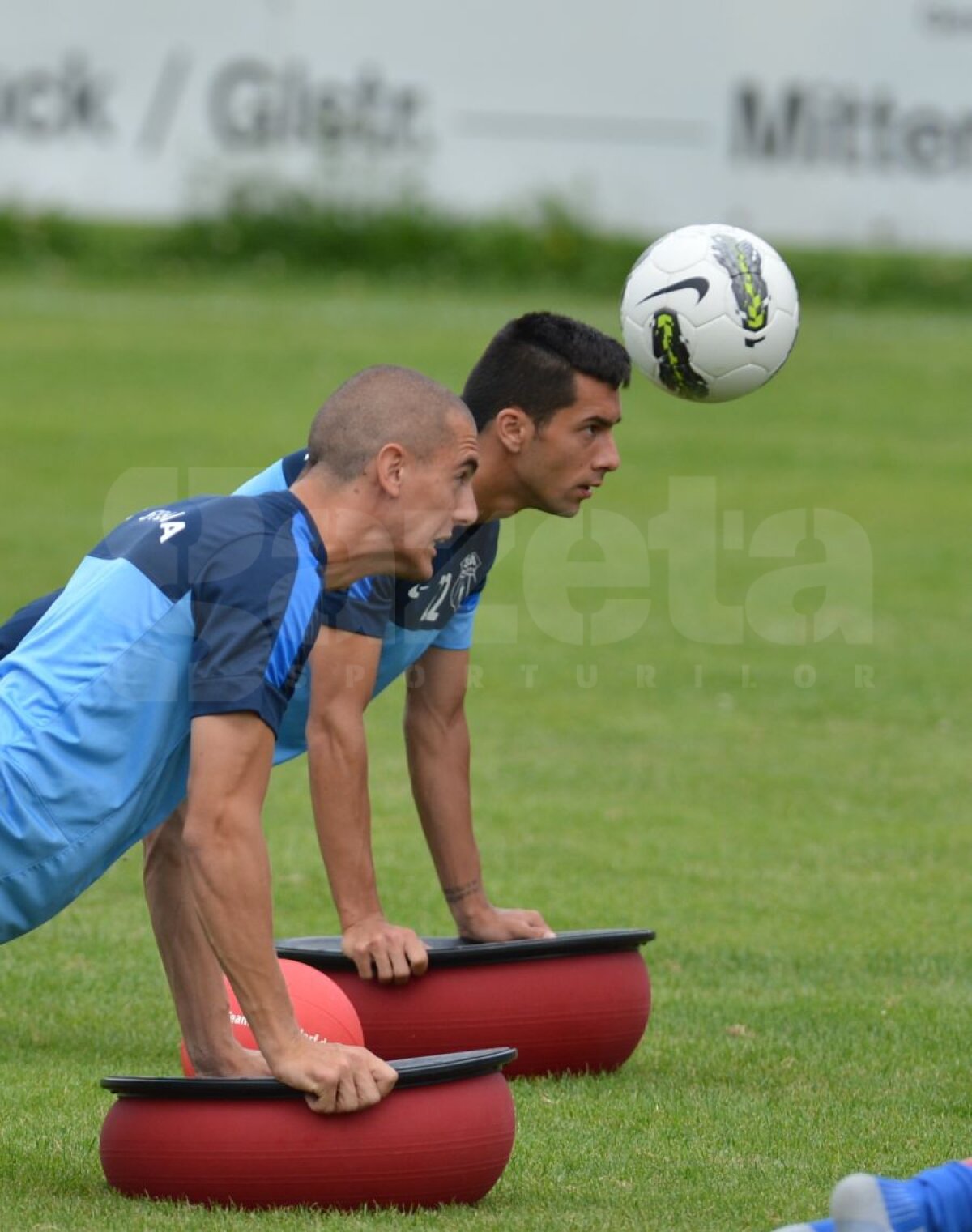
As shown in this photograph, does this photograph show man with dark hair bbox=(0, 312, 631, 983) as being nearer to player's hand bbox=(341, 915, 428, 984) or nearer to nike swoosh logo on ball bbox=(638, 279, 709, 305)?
player's hand bbox=(341, 915, 428, 984)

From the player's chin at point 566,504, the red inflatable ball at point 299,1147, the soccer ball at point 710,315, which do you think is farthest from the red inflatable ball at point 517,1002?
the soccer ball at point 710,315

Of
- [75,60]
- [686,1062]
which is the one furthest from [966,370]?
[686,1062]

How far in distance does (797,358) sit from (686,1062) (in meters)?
21.6

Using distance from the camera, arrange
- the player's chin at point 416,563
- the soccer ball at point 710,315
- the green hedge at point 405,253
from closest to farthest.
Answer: the player's chin at point 416,563 → the soccer ball at point 710,315 → the green hedge at point 405,253

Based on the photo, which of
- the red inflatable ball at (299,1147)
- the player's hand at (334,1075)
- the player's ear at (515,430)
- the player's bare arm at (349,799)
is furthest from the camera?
the player's ear at (515,430)

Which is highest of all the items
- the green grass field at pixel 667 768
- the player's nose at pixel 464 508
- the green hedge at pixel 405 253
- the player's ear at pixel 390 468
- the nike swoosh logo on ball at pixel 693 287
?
the green hedge at pixel 405 253

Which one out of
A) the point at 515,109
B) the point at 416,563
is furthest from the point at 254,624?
the point at 515,109

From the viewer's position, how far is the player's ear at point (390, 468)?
4.89m

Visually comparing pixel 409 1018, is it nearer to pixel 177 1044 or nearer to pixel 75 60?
pixel 177 1044

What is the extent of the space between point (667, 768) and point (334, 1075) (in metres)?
6.67

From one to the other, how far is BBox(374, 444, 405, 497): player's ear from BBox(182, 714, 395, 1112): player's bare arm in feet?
2.18

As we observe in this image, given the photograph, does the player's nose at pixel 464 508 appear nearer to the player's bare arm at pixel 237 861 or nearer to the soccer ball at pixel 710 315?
the player's bare arm at pixel 237 861

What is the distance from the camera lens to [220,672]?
461 centimetres

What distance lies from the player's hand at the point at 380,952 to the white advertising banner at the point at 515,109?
23089 mm
